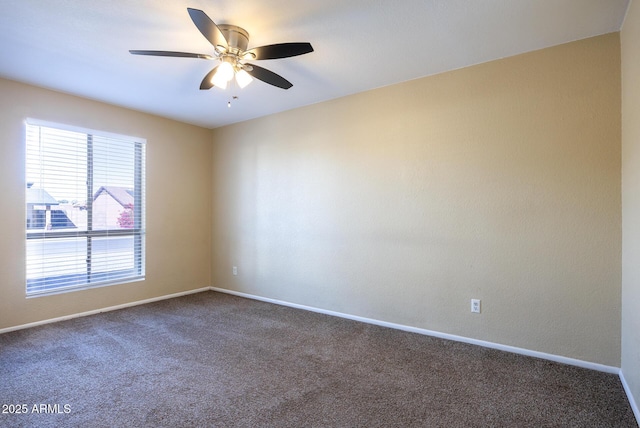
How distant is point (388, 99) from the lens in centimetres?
338

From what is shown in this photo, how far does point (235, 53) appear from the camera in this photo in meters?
2.33

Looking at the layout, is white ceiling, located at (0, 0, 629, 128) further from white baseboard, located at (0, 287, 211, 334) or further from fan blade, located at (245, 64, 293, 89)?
white baseboard, located at (0, 287, 211, 334)

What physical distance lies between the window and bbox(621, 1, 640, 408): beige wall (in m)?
4.88

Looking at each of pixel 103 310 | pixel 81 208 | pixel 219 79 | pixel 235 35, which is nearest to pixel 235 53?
pixel 235 35

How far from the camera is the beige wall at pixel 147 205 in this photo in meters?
3.21

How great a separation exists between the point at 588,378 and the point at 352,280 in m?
2.09

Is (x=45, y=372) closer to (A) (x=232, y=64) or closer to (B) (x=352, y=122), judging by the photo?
(A) (x=232, y=64)

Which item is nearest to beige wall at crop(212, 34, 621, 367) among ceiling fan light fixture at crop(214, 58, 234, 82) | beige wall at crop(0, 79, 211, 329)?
beige wall at crop(0, 79, 211, 329)

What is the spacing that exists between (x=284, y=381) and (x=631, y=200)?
2608 millimetres

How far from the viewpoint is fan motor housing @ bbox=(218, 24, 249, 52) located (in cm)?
228

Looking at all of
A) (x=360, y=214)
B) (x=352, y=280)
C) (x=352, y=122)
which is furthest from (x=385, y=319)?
(x=352, y=122)

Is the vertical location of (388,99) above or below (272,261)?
above

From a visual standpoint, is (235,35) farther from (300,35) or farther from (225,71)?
(300,35)

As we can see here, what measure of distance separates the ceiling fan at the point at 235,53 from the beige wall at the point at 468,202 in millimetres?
1380
